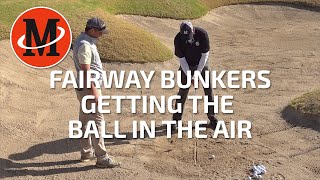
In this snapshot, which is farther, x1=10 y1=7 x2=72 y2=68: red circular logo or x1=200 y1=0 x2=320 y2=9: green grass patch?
x1=200 y1=0 x2=320 y2=9: green grass patch

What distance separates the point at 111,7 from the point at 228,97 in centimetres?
908

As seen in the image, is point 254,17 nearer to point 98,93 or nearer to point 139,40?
point 139,40

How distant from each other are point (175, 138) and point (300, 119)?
136 inches

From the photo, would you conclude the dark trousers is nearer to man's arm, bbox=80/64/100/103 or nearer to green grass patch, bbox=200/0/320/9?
man's arm, bbox=80/64/100/103

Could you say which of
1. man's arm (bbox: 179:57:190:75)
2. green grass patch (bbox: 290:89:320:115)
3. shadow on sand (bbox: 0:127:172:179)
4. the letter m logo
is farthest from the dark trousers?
the letter m logo

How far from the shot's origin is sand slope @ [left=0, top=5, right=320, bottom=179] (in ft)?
35.8

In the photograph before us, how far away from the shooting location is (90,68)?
10172 mm

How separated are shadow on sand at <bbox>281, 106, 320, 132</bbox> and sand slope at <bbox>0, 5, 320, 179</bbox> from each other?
0.66ft

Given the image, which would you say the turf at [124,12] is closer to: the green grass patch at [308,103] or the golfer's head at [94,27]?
the green grass patch at [308,103]

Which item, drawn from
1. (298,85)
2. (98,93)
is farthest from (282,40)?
(98,93)

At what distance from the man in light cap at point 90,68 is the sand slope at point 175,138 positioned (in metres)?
0.29

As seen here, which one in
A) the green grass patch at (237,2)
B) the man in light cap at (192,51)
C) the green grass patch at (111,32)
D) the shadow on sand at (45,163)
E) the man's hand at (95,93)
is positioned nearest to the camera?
the man's hand at (95,93)

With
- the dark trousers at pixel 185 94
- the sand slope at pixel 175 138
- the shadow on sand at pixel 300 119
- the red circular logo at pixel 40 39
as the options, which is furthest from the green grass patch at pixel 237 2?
the dark trousers at pixel 185 94

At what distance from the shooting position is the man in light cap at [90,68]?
9.86m
